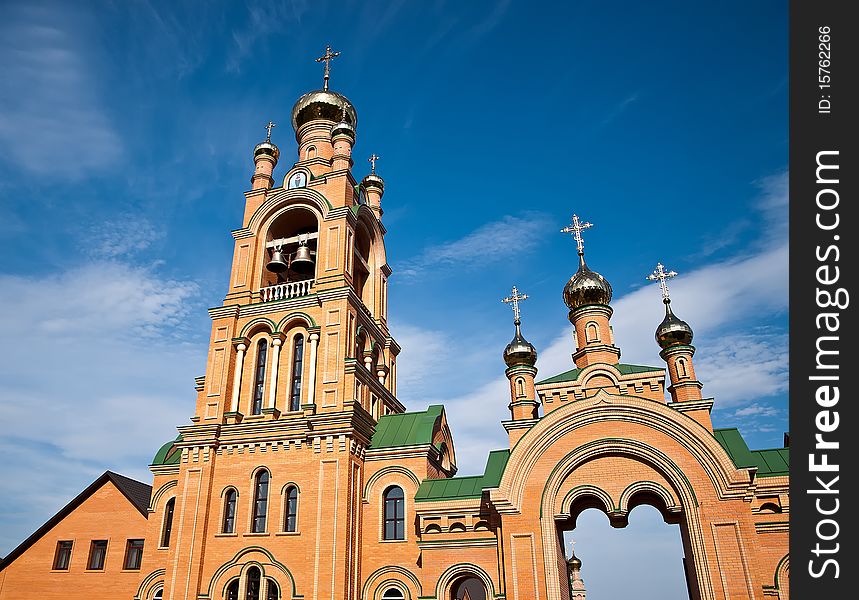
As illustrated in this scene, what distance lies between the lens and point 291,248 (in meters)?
23.9

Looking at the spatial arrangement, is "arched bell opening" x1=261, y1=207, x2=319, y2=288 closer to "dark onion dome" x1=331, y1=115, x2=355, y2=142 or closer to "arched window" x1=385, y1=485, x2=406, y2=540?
"dark onion dome" x1=331, y1=115, x2=355, y2=142

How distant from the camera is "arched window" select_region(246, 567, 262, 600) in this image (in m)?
17.4

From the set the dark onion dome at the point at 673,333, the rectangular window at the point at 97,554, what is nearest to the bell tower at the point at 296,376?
the rectangular window at the point at 97,554

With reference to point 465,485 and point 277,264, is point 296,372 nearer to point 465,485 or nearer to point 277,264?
point 277,264

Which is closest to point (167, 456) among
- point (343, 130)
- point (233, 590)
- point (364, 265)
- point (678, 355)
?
point (233, 590)

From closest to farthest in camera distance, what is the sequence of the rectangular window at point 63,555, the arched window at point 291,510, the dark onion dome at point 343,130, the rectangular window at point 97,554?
the arched window at point 291,510, the rectangular window at point 97,554, the rectangular window at point 63,555, the dark onion dome at point 343,130

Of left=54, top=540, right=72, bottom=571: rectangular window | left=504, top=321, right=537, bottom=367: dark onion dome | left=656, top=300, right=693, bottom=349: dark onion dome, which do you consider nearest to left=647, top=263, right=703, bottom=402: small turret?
left=656, top=300, right=693, bottom=349: dark onion dome

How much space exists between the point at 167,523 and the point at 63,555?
5.13m

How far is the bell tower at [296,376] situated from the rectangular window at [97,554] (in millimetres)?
3162

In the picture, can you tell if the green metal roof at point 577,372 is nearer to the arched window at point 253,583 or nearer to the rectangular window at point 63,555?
the arched window at point 253,583

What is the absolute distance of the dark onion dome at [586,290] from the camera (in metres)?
22.0
